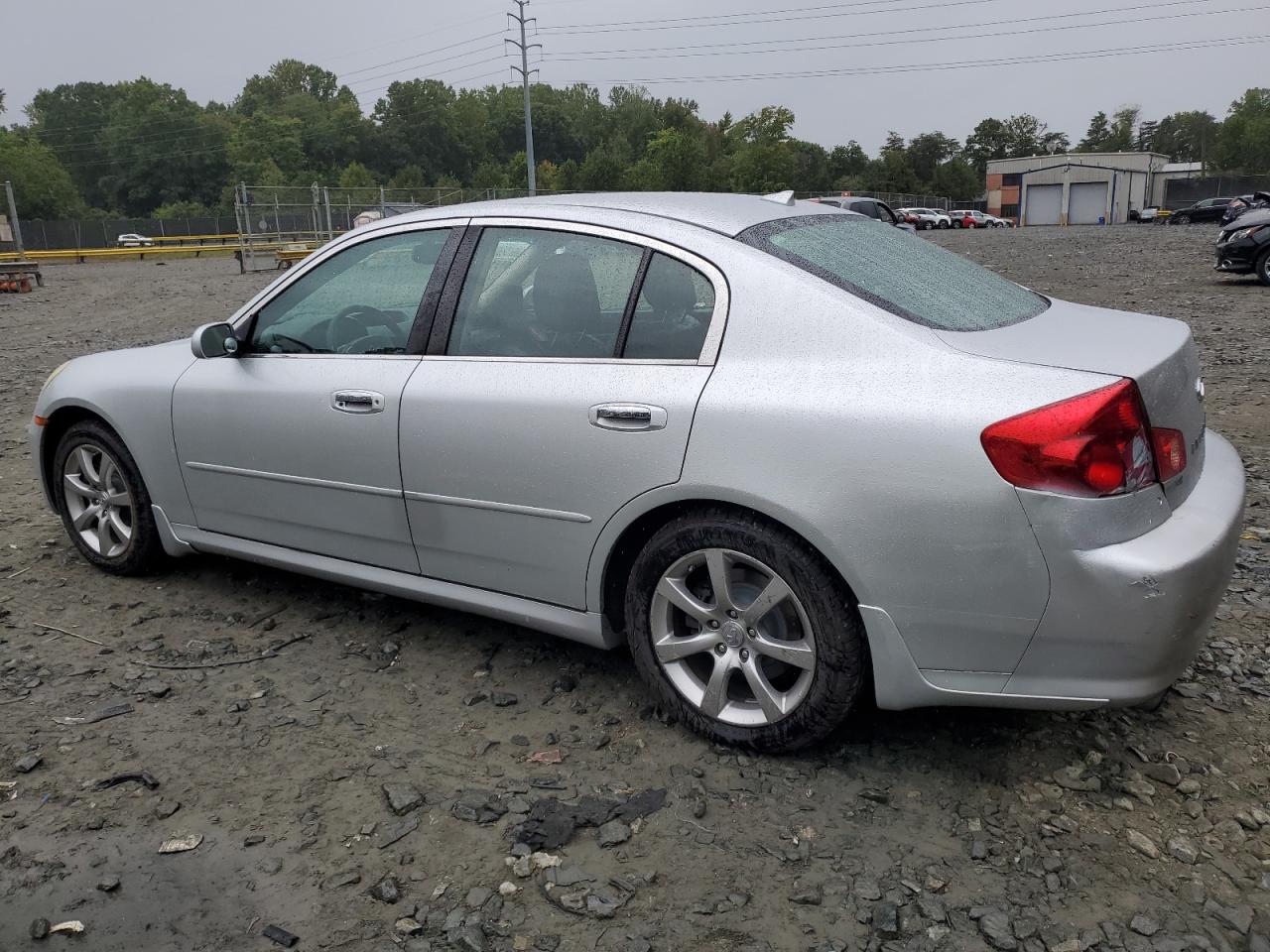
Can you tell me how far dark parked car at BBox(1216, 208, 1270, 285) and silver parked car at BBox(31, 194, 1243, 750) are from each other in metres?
14.5

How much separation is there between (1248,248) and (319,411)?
1597cm

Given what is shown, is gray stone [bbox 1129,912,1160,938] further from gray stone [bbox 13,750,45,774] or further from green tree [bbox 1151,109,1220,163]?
green tree [bbox 1151,109,1220,163]

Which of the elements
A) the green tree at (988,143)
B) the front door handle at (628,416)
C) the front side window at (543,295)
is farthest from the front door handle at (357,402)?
the green tree at (988,143)

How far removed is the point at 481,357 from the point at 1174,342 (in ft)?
6.84

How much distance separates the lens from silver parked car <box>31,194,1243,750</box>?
8.28 feet

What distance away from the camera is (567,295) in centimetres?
337

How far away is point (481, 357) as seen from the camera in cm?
341

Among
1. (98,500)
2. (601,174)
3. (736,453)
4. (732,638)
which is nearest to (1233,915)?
(732,638)

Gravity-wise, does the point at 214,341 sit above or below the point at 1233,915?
above

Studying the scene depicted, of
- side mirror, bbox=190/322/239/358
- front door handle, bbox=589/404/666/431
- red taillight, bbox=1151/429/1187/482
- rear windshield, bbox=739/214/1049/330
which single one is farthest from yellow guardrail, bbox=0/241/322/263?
red taillight, bbox=1151/429/1187/482

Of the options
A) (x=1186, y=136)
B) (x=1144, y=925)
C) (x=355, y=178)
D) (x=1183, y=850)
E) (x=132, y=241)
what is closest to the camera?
(x=1144, y=925)

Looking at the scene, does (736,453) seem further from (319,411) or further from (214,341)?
(214,341)

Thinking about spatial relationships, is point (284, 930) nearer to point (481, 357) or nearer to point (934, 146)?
point (481, 357)

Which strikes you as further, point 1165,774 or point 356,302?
point 356,302
